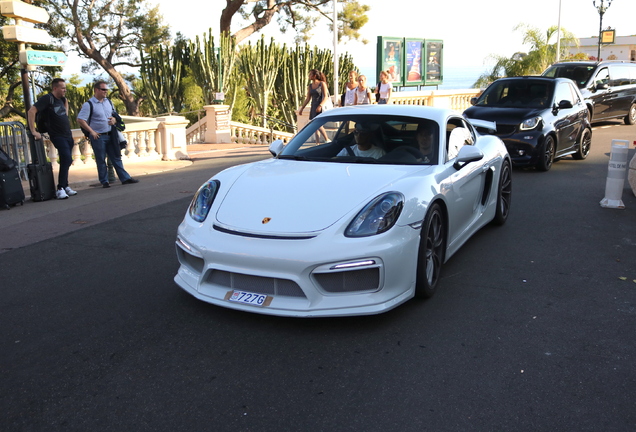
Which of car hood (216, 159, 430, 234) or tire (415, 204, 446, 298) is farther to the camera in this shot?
tire (415, 204, 446, 298)

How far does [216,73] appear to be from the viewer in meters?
25.4

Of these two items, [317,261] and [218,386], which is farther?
[317,261]

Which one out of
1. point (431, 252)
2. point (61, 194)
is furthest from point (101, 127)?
point (431, 252)

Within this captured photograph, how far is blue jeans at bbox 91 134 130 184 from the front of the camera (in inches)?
420

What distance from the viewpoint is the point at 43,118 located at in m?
9.81

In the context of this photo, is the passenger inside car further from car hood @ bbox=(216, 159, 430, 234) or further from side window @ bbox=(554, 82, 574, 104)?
side window @ bbox=(554, 82, 574, 104)

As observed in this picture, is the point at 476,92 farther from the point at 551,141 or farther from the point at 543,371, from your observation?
the point at 543,371

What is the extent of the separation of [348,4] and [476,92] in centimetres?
1093

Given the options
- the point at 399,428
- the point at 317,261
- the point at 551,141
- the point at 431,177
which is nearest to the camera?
the point at 399,428

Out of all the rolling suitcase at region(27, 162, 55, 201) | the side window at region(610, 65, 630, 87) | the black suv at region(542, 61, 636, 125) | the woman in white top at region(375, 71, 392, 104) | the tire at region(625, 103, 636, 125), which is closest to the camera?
the rolling suitcase at region(27, 162, 55, 201)

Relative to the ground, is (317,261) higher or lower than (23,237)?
higher

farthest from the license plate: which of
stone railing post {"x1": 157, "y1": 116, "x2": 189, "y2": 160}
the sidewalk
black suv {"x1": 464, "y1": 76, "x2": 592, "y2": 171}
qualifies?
stone railing post {"x1": 157, "y1": 116, "x2": 189, "y2": 160}

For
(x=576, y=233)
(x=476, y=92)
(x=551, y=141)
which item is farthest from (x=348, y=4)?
(x=576, y=233)

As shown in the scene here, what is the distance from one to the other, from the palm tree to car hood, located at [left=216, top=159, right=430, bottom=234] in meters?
26.8
